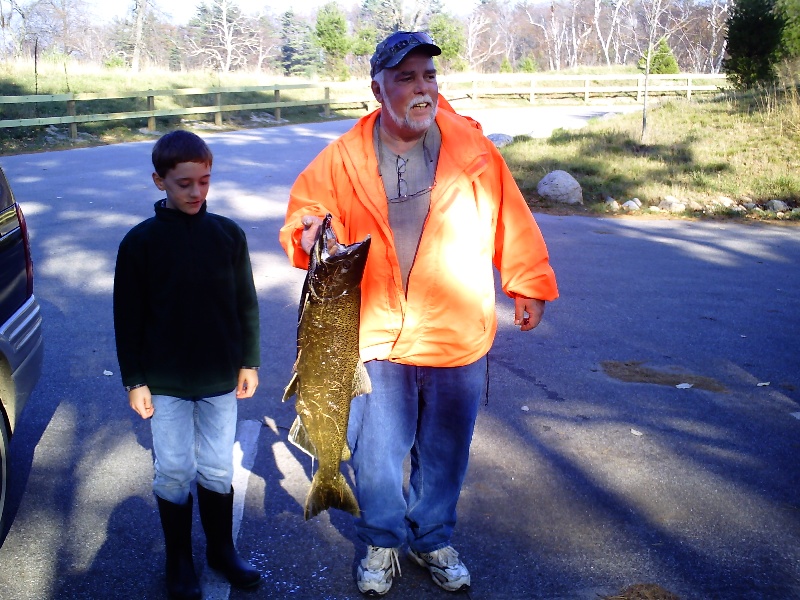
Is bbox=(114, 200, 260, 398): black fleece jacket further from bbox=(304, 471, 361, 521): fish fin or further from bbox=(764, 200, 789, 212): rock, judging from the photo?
bbox=(764, 200, 789, 212): rock

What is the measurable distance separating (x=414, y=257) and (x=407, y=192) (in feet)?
0.81

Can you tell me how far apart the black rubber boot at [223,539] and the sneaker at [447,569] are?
0.72 meters

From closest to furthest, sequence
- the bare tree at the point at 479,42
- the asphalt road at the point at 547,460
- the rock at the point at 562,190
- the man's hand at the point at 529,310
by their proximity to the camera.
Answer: the man's hand at the point at 529,310, the asphalt road at the point at 547,460, the rock at the point at 562,190, the bare tree at the point at 479,42

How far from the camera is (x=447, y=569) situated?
338cm

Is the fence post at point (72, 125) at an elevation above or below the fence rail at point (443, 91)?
below

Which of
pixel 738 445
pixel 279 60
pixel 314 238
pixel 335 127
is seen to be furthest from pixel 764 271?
pixel 279 60

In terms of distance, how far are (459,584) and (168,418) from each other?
135 centimetres

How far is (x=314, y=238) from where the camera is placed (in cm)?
278

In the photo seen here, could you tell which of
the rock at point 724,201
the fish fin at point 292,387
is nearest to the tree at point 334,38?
the rock at point 724,201

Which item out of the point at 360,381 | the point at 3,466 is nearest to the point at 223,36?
the point at 3,466

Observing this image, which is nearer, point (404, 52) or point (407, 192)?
point (404, 52)

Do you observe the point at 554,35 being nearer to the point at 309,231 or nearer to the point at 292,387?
the point at 309,231

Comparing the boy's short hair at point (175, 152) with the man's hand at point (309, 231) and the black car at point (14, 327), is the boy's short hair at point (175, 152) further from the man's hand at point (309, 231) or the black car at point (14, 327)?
the black car at point (14, 327)

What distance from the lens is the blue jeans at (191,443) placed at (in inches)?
123
